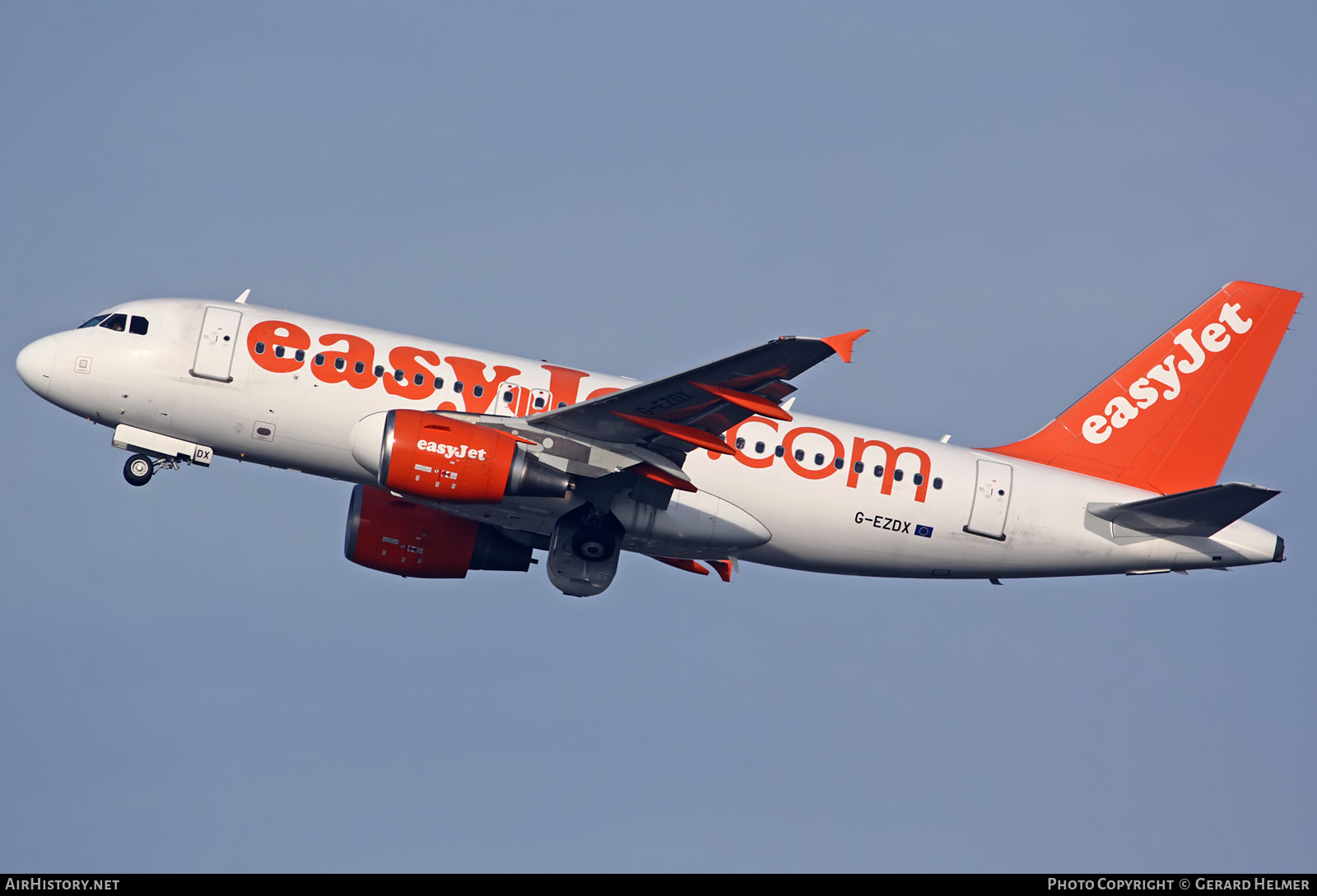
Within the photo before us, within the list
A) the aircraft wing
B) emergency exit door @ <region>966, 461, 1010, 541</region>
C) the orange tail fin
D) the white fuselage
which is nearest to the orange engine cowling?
the aircraft wing

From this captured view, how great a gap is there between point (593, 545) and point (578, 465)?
8.64 ft

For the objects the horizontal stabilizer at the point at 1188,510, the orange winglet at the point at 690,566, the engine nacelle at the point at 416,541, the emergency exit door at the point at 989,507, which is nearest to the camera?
the horizontal stabilizer at the point at 1188,510

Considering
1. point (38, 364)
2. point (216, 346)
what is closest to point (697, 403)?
point (216, 346)

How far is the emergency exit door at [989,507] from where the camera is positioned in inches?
1416

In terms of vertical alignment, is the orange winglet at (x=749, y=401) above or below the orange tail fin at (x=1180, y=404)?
below

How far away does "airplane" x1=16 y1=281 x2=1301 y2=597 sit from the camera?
32188mm

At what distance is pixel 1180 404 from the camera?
38.8m

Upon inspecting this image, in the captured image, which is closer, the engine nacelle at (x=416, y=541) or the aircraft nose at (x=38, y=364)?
the aircraft nose at (x=38, y=364)

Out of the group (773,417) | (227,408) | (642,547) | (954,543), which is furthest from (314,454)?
(954,543)

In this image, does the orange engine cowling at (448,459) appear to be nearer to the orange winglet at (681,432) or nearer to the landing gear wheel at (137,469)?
the orange winglet at (681,432)

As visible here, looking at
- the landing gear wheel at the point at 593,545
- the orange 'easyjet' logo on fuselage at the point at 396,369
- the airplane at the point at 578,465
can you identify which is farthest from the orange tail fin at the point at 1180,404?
the orange 'easyjet' logo on fuselage at the point at 396,369

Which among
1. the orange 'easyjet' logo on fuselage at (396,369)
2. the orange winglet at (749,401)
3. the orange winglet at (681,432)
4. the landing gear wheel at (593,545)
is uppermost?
the orange 'easyjet' logo on fuselage at (396,369)

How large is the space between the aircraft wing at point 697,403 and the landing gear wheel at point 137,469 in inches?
395
